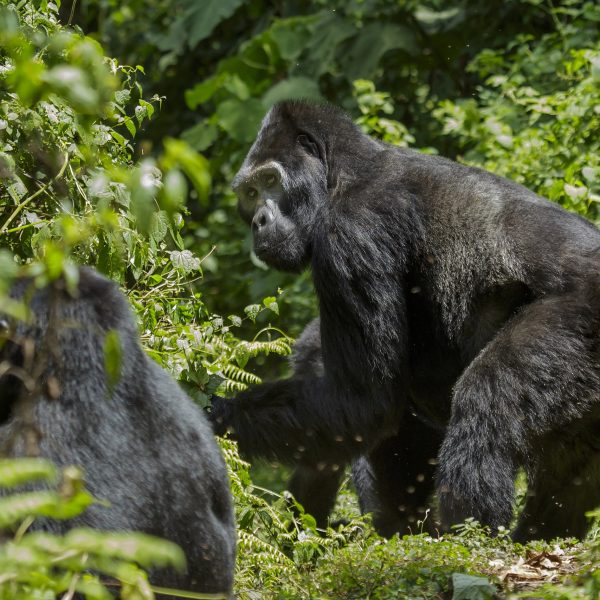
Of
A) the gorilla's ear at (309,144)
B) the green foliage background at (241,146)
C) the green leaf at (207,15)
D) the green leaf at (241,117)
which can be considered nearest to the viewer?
the green foliage background at (241,146)

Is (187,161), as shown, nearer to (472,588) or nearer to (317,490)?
(472,588)

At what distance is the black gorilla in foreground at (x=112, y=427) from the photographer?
281cm

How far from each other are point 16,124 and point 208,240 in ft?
19.8

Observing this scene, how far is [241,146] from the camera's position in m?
9.80

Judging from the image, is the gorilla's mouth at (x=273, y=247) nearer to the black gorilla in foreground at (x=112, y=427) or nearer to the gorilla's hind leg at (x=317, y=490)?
the gorilla's hind leg at (x=317, y=490)

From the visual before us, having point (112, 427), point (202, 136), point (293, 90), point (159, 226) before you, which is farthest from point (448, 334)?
point (202, 136)

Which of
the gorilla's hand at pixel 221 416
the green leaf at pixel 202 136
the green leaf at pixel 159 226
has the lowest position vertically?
the gorilla's hand at pixel 221 416

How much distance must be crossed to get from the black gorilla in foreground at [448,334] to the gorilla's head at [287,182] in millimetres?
11

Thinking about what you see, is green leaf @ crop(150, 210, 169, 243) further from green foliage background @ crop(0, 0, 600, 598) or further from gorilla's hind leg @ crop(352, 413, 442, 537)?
gorilla's hind leg @ crop(352, 413, 442, 537)

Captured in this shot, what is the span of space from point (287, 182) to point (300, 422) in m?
1.20

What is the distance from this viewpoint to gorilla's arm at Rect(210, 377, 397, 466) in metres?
4.99

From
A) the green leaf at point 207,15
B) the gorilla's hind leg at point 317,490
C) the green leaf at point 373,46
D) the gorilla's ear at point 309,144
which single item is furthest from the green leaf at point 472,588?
the green leaf at point 207,15

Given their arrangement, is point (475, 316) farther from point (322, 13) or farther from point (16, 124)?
point (322, 13)

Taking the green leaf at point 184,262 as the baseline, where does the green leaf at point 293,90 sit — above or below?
above
